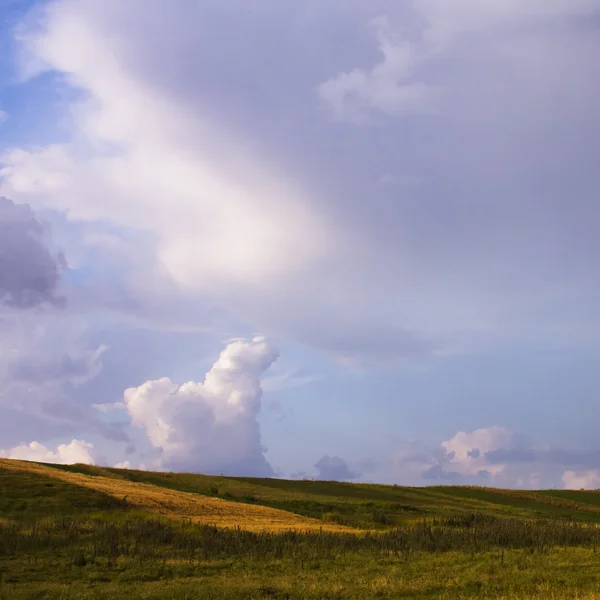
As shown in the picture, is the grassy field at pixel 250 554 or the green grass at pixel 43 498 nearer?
the grassy field at pixel 250 554

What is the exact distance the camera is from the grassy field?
1872 cm

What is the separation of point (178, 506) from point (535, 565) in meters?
26.0

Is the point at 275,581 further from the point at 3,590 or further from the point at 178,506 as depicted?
the point at 178,506

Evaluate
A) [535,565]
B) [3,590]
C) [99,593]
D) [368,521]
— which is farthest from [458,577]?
[368,521]

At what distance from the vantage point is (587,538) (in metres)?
30.9

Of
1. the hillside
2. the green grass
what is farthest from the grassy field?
the hillside

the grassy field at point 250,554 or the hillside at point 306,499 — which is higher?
the grassy field at point 250,554

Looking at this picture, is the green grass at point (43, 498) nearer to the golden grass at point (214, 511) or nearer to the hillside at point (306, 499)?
the golden grass at point (214, 511)

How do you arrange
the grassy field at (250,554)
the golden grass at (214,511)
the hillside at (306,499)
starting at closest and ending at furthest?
1. the grassy field at (250,554)
2. the golden grass at (214,511)
3. the hillside at (306,499)

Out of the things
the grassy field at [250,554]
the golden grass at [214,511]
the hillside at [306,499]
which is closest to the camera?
the grassy field at [250,554]

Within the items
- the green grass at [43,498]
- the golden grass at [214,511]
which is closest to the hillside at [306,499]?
the golden grass at [214,511]

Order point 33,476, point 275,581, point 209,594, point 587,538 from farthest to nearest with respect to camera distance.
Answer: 1. point 33,476
2. point 587,538
3. point 275,581
4. point 209,594

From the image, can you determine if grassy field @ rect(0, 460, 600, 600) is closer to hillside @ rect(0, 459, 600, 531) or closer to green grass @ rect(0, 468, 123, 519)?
green grass @ rect(0, 468, 123, 519)

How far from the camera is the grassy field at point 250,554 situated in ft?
61.4
